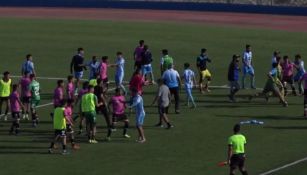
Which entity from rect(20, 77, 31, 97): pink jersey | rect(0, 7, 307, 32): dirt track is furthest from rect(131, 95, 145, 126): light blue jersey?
rect(0, 7, 307, 32): dirt track

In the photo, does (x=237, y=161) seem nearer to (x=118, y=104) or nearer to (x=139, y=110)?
(x=139, y=110)

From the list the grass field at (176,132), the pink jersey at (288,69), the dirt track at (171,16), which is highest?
the dirt track at (171,16)

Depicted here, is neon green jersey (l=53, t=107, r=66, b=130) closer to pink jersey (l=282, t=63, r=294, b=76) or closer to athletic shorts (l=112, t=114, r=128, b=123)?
Answer: athletic shorts (l=112, t=114, r=128, b=123)

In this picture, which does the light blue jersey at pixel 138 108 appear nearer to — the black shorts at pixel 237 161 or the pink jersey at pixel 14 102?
the pink jersey at pixel 14 102

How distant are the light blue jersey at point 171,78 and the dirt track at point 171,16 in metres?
41.5

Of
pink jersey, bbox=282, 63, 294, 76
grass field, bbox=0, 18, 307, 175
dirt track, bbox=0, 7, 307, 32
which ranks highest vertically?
dirt track, bbox=0, 7, 307, 32

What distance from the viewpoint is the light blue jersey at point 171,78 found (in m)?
36.7

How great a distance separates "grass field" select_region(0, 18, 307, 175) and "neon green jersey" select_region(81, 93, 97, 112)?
130 cm

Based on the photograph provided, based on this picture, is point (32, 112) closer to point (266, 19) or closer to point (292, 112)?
point (292, 112)

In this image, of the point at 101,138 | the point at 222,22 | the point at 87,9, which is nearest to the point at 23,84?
the point at 101,138

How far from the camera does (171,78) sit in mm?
36844

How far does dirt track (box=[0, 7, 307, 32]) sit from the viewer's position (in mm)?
80562

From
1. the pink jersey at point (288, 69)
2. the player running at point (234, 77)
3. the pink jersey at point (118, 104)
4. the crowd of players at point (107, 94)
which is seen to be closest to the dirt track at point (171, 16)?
the crowd of players at point (107, 94)

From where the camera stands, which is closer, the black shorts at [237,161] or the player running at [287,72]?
the black shorts at [237,161]
